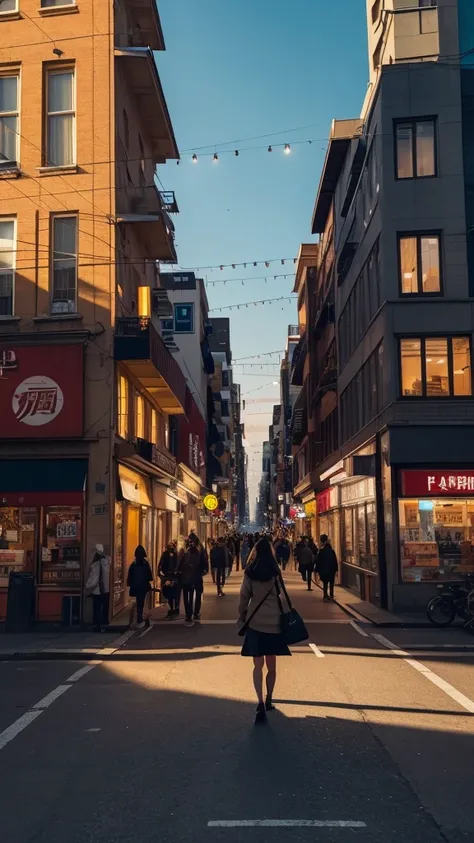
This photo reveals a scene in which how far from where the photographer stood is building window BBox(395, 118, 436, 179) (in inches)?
906

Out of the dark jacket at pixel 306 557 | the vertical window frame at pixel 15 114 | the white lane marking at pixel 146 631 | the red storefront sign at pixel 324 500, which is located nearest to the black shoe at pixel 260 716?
the white lane marking at pixel 146 631

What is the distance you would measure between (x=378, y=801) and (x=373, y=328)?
1979 cm

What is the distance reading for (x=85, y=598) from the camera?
1812 cm

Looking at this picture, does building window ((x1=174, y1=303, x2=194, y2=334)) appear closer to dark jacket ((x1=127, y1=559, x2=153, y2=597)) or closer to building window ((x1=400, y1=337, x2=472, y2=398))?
building window ((x1=400, y1=337, x2=472, y2=398))

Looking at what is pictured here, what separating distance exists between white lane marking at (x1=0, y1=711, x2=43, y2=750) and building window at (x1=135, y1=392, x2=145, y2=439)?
1436cm

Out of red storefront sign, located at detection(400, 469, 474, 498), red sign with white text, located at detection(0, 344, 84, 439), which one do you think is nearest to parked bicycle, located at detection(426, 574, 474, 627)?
red storefront sign, located at detection(400, 469, 474, 498)

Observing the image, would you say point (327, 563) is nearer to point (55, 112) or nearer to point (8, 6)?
point (55, 112)

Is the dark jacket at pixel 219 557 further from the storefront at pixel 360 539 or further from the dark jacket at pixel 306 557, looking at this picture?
the storefront at pixel 360 539

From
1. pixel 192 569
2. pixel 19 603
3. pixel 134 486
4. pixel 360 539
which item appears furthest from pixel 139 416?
pixel 360 539

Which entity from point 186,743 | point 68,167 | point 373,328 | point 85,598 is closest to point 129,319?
point 68,167

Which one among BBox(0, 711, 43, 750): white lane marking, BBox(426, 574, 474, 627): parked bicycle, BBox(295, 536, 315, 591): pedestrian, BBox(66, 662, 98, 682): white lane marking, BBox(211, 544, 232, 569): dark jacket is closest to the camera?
BBox(0, 711, 43, 750): white lane marking

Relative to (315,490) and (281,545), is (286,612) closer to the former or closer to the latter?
(281,545)

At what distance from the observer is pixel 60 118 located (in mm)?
20344

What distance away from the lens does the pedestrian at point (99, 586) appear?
1709 centimetres
